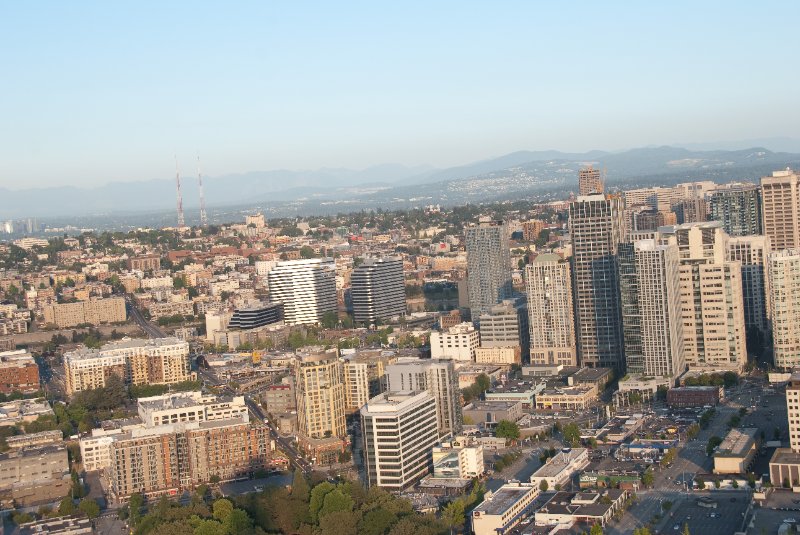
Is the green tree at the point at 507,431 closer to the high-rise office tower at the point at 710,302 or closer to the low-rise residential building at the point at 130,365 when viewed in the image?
the high-rise office tower at the point at 710,302

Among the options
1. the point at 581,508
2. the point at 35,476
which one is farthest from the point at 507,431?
the point at 35,476

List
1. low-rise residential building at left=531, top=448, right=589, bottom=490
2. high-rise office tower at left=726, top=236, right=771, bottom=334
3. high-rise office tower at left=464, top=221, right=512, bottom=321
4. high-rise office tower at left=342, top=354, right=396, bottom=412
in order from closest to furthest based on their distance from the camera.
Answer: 1. low-rise residential building at left=531, top=448, right=589, bottom=490
2. high-rise office tower at left=342, top=354, right=396, bottom=412
3. high-rise office tower at left=726, top=236, right=771, bottom=334
4. high-rise office tower at left=464, top=221, right=512, bottom=321

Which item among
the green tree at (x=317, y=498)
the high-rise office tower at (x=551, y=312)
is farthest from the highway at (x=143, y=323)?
the green tree at (x=317, y=498)

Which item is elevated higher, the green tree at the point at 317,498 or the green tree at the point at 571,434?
the green tree at the point at 317,498

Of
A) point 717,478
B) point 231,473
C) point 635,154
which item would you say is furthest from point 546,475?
point 635,154

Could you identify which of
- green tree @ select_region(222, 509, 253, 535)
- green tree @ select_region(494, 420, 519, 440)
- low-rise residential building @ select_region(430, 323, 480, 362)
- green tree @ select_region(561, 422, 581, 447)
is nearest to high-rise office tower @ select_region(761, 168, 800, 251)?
low-rise residential building @ select_region(430, 323, 480, 362)

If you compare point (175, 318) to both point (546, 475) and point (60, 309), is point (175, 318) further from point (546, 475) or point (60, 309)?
point (546, 475)

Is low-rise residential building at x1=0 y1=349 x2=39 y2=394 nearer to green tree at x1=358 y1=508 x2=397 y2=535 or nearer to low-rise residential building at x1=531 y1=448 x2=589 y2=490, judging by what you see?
low-rise residential building at x1=531 y1=448 x2=589 y2=490

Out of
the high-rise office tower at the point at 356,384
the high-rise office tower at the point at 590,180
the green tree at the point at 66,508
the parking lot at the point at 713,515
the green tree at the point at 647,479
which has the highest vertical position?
the high-rise office tower at the point at 590,180
